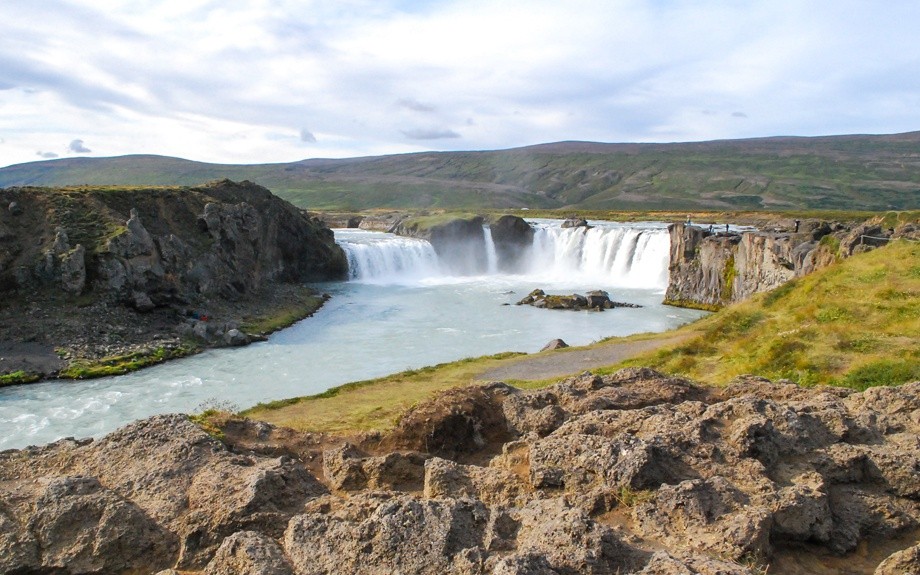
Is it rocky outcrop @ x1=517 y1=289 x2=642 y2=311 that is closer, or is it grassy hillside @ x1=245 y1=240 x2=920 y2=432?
grassy hillside @ x1=245 y1=240 x2=920 y2=432

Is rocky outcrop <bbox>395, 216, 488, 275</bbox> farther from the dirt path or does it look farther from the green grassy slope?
Answer: the green grassy slope

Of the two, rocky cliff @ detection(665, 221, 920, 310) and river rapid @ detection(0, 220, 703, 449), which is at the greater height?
rocky cliff @ detection(665, 221, 920, 310)

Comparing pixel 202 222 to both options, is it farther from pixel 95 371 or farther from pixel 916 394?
pixel 916 394

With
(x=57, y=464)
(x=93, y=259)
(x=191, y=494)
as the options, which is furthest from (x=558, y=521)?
(x=93, y=259)

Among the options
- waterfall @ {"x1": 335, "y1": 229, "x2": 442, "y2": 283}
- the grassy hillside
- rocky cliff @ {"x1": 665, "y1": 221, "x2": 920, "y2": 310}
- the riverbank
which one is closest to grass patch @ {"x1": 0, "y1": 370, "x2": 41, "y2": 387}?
the riverbank

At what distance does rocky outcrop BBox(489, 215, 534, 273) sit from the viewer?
297ft

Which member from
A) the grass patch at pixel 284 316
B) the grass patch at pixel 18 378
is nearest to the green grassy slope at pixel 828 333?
the grass patch at pixel 284 316

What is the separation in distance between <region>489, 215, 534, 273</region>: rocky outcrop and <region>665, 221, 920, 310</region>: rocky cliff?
26.2 metres

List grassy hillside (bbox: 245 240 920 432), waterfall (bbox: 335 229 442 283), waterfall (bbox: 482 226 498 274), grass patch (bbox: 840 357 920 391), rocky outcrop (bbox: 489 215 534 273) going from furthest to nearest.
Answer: waterfall (bbox: 482 226 498 274)
rocky outcrop (bbox: 489 215 534 273)
waterfall (bbox: 335 229 442 283)
grassy hillside (bbox: 245 240 920 432)
grass patch (bbox: 840 357 920 391)

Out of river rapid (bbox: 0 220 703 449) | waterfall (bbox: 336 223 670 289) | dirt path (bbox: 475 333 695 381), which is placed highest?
waterfall (bbox: 336 223 670 289)

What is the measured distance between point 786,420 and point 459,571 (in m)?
Result: 5.59

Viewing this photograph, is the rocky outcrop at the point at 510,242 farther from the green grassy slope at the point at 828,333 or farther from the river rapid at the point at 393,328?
the green grassy slope at the point at 828,333

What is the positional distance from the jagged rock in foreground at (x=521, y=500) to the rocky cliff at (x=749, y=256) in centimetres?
3553

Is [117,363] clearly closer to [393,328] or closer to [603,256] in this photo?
[393,328]
